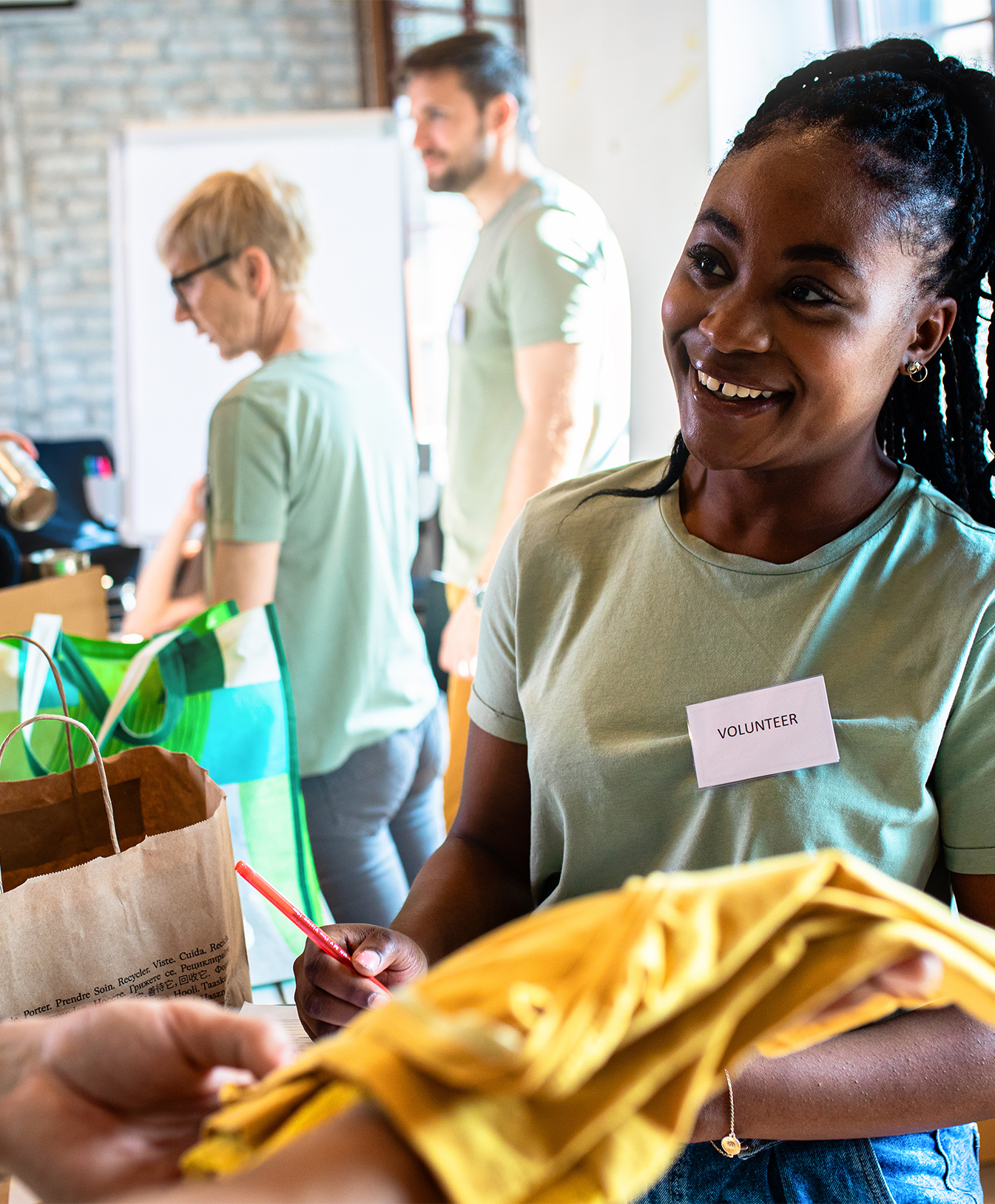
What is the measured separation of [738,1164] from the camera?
777mm

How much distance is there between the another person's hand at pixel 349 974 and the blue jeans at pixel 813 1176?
0.25 metres

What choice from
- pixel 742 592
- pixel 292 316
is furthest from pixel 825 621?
pixel 292 316

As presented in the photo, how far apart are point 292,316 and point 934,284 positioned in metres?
1.17

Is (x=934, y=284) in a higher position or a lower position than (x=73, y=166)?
lower

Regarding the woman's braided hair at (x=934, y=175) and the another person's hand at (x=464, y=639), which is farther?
the another person's hand at (x=464, y=639)

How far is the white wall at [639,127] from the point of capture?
238cm

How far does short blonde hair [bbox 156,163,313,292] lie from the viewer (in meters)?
1.77

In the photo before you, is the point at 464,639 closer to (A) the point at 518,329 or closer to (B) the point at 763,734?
(A) the point at 518,329

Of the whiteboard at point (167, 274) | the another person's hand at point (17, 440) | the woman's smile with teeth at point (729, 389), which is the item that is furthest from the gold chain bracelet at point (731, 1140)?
the whiteboard at point (167, 274)

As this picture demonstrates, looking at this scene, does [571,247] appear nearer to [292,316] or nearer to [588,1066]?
[292,316]

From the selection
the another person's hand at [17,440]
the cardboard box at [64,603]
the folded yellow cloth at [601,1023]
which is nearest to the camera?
the folded yellow cloth at [601,1023]

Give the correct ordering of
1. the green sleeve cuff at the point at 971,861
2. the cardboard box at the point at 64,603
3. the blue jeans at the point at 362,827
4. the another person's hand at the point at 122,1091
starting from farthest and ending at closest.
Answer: the blue jeans at the point at 362,827
the cardboard box at the point at 64,603
the green sleeve cuff at the point at 971,861
the another person's hand at the point at 122,1091

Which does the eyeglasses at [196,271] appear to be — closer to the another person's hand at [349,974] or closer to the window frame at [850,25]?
the another person's hand at [349,974]

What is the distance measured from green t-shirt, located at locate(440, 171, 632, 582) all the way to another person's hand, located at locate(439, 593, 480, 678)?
0.15 m
